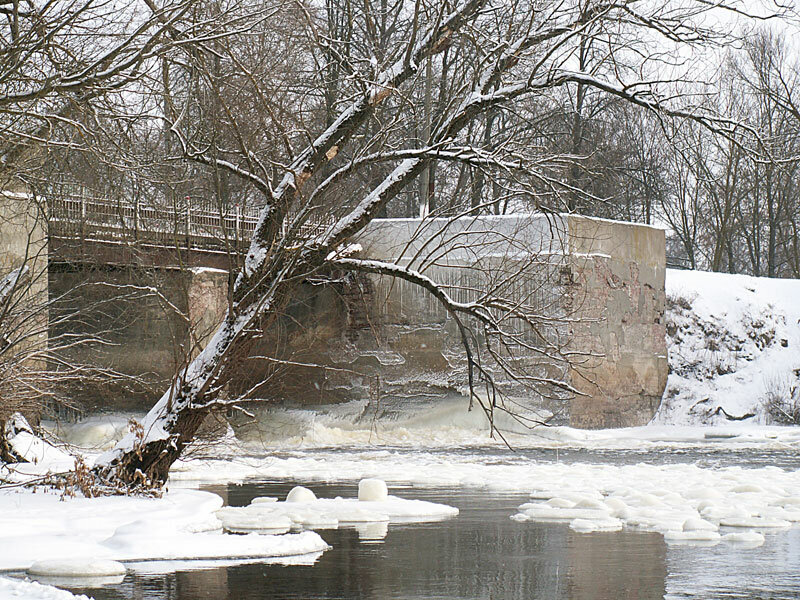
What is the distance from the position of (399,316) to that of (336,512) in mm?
15411

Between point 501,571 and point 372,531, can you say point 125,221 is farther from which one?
point 501,571

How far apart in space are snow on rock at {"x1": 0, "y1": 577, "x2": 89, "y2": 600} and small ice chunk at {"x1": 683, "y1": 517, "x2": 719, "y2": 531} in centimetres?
514

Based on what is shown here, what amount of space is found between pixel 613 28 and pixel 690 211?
31.9 metres

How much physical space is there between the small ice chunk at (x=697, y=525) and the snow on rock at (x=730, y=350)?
19.4 m

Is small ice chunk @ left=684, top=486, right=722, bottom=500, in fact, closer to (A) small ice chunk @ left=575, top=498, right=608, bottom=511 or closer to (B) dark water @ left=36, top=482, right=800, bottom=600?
(A) small ice chunk @ left=575, top=498, right=608, bottom=511

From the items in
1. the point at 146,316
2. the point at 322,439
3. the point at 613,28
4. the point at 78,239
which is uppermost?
the point at 613,28

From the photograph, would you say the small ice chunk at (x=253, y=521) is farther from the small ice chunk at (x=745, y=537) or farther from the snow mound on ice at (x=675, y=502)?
the small ice chunk at (x=745, y=537)

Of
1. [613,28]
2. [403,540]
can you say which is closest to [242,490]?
[403,540]

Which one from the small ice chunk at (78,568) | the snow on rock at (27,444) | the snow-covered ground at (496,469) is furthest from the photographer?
the snow on rock at (27,444)

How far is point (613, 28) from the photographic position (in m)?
11.6

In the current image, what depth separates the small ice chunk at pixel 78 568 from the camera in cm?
716

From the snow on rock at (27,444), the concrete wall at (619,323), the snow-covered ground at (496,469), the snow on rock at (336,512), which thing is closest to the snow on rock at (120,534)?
Result: the snow-covered ground at (496,469)

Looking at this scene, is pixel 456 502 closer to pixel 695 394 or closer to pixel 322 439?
pixel 322 439

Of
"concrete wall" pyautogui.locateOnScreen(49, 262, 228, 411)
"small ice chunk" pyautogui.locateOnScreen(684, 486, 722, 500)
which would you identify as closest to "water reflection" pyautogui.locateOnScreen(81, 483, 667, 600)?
"small ice chunk" pyautogui.locateOnScreen(684, 486, 722, 500)
